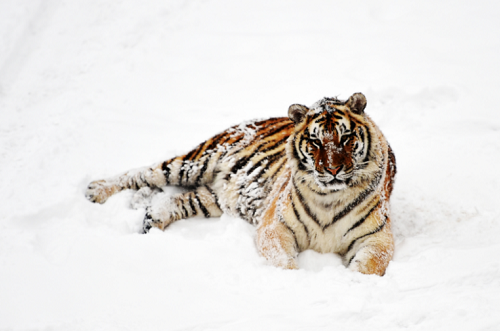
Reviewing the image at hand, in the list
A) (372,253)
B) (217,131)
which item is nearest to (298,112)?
(372,253)

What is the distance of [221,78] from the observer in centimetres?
639

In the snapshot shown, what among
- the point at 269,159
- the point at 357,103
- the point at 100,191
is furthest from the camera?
the point at 100,191

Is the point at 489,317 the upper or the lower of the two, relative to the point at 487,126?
upper

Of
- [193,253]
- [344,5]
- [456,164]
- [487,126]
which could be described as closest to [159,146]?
[193,253]

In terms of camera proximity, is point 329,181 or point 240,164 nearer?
point 329,181

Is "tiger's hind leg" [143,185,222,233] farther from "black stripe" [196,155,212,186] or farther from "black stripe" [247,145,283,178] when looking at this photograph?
→ "black stripe" [247,145,283,178]

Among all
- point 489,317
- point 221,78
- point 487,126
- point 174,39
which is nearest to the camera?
point 489,317

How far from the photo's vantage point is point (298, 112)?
312cm

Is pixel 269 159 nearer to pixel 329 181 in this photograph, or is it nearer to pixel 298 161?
pixel 298 161

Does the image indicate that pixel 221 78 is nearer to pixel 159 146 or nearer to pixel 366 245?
pixel 159 146

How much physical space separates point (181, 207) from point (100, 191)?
0.79m

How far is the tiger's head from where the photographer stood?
9.40ft

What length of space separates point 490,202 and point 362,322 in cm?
194

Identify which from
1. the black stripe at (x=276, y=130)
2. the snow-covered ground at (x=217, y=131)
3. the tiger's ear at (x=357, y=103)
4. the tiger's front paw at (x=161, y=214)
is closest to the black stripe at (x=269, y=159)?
the black stripe at (x=276, y=130)
